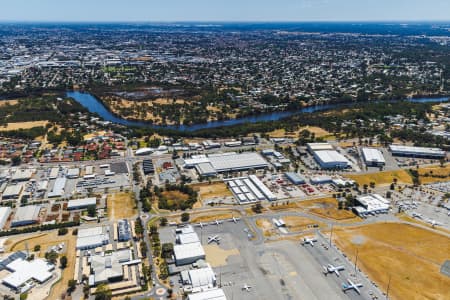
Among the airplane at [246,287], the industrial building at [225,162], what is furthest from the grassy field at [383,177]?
the airplane at [246,287]

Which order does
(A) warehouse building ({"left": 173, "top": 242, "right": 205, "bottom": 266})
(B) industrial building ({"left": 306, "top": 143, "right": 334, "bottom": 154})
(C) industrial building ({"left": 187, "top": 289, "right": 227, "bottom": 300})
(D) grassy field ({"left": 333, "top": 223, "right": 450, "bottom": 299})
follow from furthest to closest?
(B) industrial building ({"left": 306, "top": 143, "right": 334, "bottom": 154})
(A) warehouse building ({"left": 173, "top": 242, "right": 205, "bottom": 266})
(D) grassy field ({"left": 333, "top": 223, "right": 450, "bottom": 299})
(C) industrial building ({"left": 187, "top": 289, "right": 227, "bottom": 300})

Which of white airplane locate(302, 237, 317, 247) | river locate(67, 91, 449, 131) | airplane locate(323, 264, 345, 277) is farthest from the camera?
river locate(67, 91, 449, 131)

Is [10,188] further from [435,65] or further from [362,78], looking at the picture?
[435,65]

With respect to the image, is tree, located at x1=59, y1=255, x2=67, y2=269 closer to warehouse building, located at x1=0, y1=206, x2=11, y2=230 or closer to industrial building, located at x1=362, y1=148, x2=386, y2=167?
warehouse building, located at x1=0, y1=206, x2=11, y2=230

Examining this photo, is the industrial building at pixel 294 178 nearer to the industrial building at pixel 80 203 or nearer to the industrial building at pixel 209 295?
the industrial building at pixel 209 295

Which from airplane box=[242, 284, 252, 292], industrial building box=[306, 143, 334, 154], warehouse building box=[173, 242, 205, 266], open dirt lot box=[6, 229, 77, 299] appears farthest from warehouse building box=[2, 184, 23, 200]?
industrial building box=[306, 143, 334, 154]

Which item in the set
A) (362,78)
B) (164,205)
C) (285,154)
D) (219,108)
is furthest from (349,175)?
(362,78)
